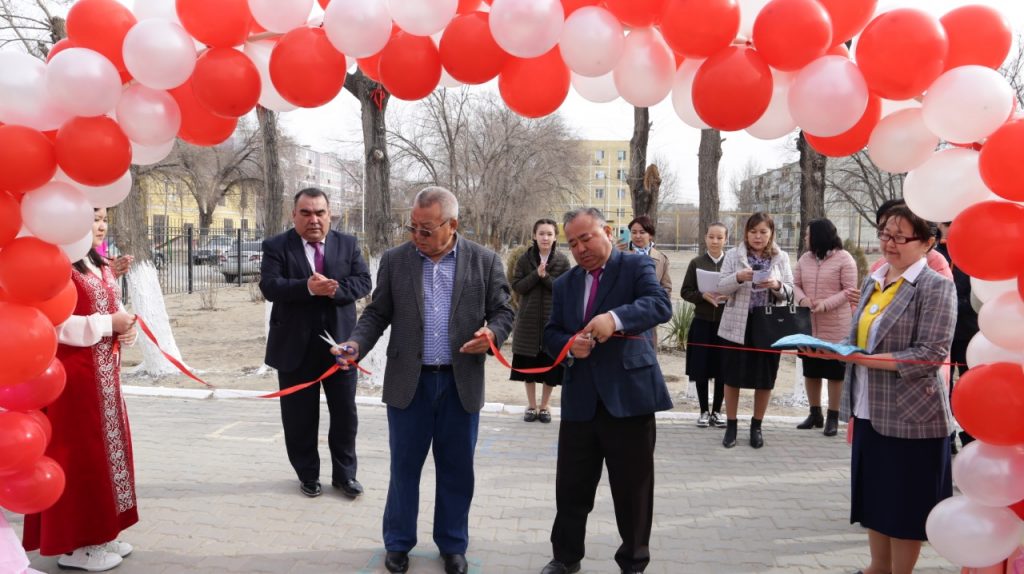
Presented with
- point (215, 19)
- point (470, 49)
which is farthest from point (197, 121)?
point (470, 49)

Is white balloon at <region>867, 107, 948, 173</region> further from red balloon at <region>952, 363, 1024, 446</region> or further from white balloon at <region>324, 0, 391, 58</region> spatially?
white balloon at <region>324, 0, 391, 58</region>

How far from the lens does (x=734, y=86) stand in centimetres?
253

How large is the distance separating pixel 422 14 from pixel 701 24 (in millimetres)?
1042

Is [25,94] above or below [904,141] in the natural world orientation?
above

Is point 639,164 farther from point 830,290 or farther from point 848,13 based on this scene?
point 848,13

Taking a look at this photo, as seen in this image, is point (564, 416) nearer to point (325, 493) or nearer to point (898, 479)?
point (898, 479)

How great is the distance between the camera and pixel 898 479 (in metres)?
3.11

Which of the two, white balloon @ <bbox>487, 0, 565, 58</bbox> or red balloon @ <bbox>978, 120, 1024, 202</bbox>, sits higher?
white balloon @ <bbox>487, 0, 565, 58</bbox>

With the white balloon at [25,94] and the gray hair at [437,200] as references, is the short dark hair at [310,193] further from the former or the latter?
the white balloon at [25,94]

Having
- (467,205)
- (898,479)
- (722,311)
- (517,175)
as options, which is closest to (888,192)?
(517,175)

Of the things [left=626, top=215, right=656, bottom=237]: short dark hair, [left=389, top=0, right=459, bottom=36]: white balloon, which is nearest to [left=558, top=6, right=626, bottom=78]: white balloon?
[left=389, top=0, right=459, bottom=36]: white balloon

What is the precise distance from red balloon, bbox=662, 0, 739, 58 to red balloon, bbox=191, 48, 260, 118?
1.66 meters

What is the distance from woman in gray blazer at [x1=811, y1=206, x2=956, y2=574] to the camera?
10.1 ft

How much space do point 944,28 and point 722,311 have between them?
379 centimetres
